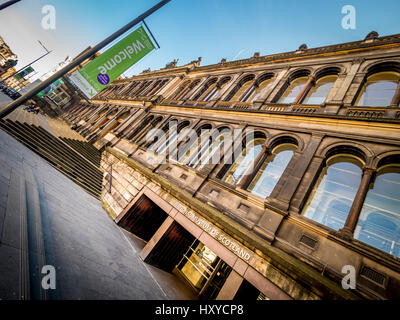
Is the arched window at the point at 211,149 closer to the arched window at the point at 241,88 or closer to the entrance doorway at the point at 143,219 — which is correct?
the entrance doorway at the point at 143,219

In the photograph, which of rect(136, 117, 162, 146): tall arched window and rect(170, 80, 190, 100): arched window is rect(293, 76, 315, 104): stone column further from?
rect(170, 80, 190, 100): arched window

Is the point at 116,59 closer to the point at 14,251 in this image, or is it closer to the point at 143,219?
the point at 14,251

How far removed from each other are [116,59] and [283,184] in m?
8.07

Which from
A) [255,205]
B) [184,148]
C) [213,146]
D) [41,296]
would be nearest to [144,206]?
[184,148]

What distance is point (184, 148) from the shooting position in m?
12.1

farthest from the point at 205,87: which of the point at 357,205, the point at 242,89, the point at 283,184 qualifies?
the point at 357,205

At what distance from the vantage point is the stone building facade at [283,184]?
17.1ft

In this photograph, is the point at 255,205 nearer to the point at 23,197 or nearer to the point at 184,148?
the point at 184,148

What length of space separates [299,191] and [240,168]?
3.34 m

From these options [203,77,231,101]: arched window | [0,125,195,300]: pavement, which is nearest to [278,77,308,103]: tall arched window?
[203,77,231,101]: arched window

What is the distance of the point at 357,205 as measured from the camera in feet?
18.9

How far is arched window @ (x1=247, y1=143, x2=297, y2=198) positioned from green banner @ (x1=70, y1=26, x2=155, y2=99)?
24.1 ft

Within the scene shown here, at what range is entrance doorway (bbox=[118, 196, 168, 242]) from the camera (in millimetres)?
9711

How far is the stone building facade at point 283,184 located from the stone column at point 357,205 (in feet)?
0.11
